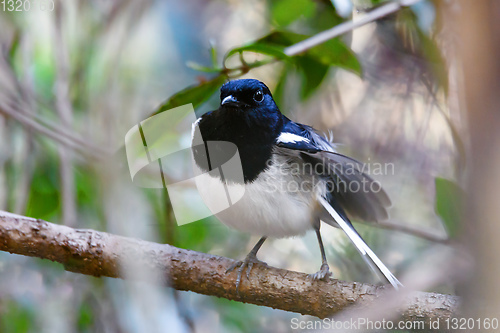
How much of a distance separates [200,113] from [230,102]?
18.9 inches

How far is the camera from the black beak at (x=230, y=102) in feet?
6.01

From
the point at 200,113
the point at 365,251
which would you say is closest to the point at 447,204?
the point at 365,251

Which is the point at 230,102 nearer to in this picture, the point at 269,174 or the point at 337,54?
the point at 269,174

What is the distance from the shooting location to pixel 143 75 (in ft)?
10.0

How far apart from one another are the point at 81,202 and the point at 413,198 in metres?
1.84

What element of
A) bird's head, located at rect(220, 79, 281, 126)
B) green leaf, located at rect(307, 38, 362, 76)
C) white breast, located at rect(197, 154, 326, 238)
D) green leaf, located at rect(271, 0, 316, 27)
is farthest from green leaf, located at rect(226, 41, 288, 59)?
green leaf, located at rect(271, 0, 316, 27)

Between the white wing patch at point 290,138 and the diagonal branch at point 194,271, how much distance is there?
51 cm

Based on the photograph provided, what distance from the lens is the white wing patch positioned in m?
1.90

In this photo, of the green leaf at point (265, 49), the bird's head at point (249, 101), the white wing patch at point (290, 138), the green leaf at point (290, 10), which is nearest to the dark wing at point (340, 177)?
the white wing patch at point (290, 138)

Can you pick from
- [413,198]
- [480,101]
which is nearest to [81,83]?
[413,198]

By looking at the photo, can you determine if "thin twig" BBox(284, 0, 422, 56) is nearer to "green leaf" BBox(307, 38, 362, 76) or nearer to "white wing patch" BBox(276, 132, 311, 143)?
"green leaf" BBox(307, 38, 362, 76)

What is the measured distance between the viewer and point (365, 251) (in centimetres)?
172

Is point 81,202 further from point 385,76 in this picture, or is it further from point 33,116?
point 385,76

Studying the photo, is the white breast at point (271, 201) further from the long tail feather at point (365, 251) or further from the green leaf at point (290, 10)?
the green leaf at point (290, 10)
